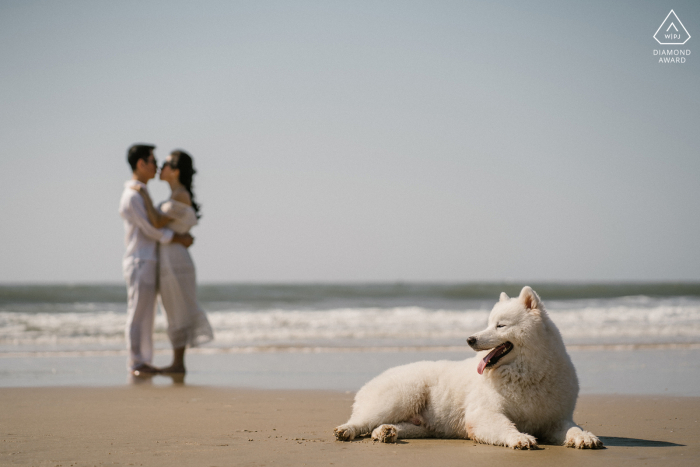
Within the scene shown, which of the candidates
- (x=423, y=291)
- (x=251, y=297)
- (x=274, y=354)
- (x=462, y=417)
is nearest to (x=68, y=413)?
(x=462, y=417)

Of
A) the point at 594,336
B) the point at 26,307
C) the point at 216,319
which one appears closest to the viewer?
the point at 594,336

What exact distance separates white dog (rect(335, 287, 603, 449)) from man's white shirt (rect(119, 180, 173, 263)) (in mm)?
4418

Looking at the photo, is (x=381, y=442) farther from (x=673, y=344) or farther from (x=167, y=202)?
(x=673, y=344)

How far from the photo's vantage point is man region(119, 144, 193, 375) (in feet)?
23.7

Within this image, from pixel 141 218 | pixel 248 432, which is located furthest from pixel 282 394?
pixel 141 218

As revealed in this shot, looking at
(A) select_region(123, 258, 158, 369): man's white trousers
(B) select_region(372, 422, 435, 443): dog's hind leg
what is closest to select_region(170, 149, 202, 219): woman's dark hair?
(A) select_region(123, 258, 158, 369): man's white trousers

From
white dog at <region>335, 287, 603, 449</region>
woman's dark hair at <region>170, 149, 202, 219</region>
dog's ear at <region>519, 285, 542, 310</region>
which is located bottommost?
white dog at <region>335, 287, 603, 449</region>

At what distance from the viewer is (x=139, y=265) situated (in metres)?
7.34

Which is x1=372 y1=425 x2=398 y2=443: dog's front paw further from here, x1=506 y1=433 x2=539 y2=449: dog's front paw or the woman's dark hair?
the woman's dark hair

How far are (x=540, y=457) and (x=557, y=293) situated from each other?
96.9ft

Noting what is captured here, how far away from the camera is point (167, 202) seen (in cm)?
753

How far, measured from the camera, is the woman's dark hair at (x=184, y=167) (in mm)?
7578

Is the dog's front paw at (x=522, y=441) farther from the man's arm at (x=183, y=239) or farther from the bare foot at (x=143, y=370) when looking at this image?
the man's arm at (x=183, y=239)

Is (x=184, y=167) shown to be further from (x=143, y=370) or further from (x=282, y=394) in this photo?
(x=282, y=394)
